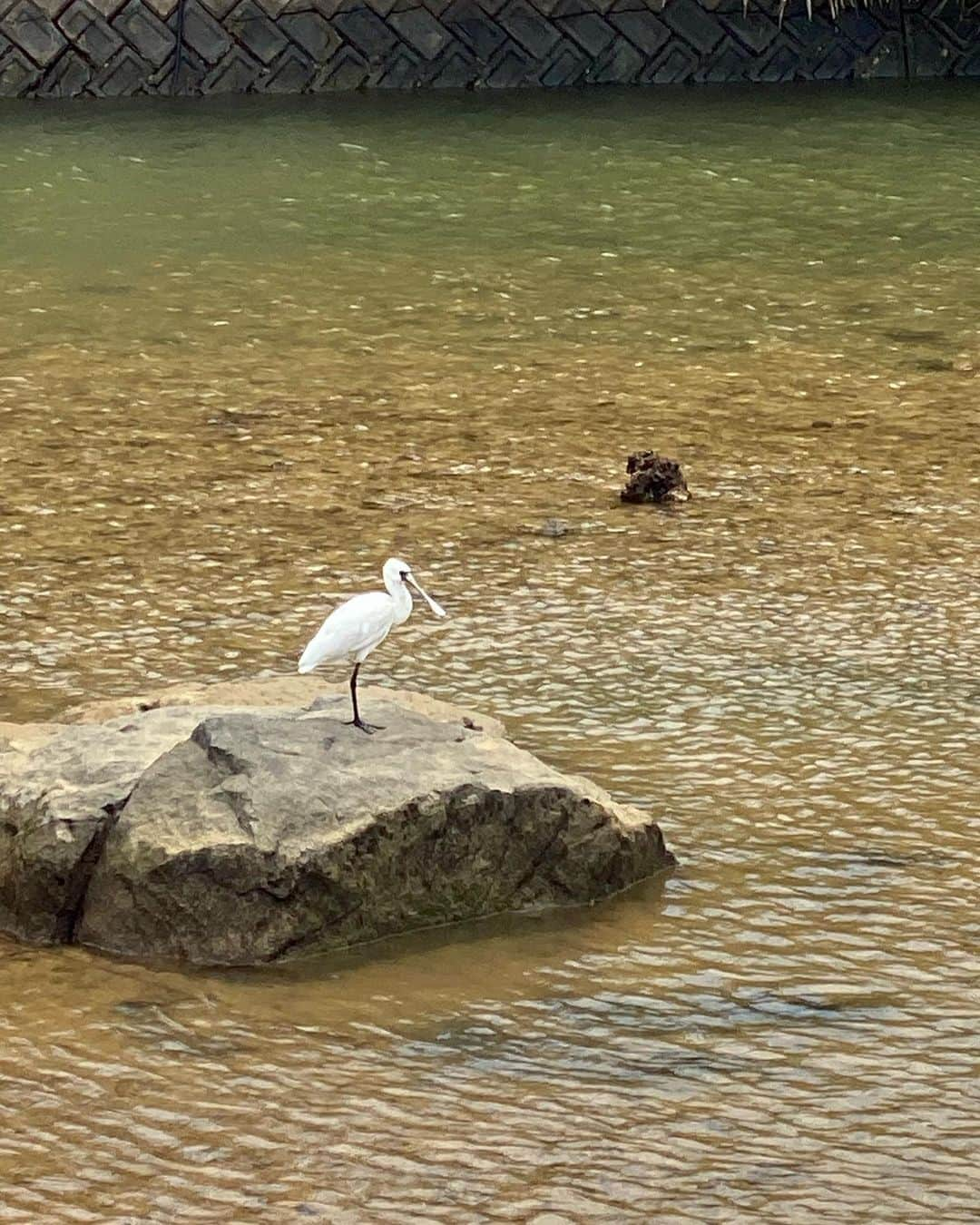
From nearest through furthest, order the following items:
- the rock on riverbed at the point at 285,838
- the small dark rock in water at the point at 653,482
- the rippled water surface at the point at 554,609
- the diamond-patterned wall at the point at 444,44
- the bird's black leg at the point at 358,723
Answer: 1. the rippled water surface at the point at 554,609
2. the rock on riverbed at the point at 285,838
3. the bird's black leg at the point at 358,723
4. the small dark rock in water at the point at 653,482
5. the diamond-patterned wall at the point at 444,44

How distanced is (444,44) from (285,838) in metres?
14.0

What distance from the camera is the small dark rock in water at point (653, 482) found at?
25.3 feet

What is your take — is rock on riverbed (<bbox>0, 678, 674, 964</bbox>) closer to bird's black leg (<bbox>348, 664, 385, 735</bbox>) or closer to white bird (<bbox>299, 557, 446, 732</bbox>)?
bird's black leg (<bbox>348, 664, 385, 735</bbox>)

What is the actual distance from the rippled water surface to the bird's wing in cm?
72

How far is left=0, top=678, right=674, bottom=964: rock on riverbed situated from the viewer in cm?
461

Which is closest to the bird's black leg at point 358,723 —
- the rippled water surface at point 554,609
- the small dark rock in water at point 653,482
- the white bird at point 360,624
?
the white bird at point 360,624

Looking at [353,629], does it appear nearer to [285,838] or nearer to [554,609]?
[285,838]

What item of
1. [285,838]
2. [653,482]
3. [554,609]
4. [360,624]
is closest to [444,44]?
[653,482]

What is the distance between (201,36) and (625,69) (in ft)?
11.0

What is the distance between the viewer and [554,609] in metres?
6.81

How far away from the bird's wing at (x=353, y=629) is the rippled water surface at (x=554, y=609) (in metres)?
0.72

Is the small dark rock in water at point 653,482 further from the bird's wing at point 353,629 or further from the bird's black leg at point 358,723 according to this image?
the bird's black leg at point 358,723

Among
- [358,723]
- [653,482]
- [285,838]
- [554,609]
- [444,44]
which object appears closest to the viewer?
[285,838]

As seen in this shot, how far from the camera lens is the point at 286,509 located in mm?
7781
